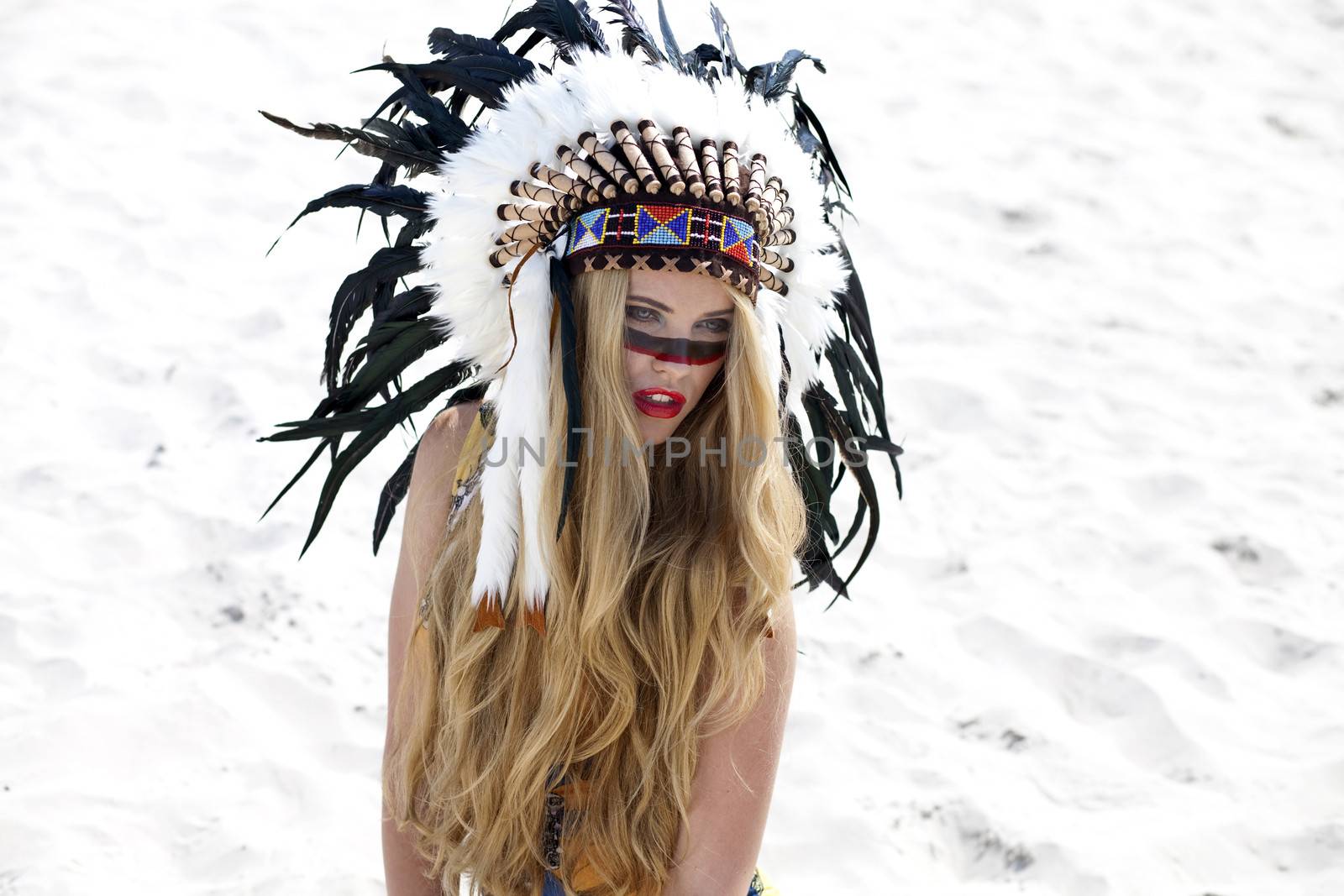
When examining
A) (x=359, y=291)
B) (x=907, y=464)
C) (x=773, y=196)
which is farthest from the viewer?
(x=907, y=464)

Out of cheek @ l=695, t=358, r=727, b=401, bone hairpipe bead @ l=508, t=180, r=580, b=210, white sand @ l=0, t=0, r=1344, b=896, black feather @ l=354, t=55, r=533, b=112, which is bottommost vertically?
white sand @ l=0, t=0, r=1344, b=896

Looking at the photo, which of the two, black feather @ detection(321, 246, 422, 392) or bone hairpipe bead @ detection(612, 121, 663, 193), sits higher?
bone hairpipe bead @ detection(612, 121, 663, 193)

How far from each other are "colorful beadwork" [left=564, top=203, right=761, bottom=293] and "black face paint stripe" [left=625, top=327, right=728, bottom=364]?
127 mm

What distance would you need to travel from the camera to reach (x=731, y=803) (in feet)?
6.26

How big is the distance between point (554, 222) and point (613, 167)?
0.13 meters

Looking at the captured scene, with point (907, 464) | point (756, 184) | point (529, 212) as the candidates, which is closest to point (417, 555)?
point (529, 212)

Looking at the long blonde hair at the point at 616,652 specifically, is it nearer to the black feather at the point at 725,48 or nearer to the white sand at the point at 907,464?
the black feather at the point at 725,48

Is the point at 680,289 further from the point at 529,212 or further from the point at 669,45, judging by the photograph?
the point at 669,45

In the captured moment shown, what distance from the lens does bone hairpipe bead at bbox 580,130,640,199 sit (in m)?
1.72

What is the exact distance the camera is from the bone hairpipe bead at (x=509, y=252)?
1818 millimetres

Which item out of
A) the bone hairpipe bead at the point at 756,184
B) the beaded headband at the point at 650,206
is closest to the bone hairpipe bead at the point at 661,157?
the beaded headband at the point at 650,206

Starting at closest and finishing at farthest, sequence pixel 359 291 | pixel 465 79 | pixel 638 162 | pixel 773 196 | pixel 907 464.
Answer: pixel 638 162, pixel 773 196, pixel 465 79, pixel 359 291, pixel 907 464

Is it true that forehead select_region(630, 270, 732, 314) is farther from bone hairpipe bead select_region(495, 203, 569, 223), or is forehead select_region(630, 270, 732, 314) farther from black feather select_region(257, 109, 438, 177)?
black feather select_region(257, 109, 438, 177)

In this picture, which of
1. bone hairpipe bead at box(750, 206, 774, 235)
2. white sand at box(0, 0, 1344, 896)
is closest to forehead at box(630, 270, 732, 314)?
bone hairpipe bead at box(750, 206, 774, 235)
